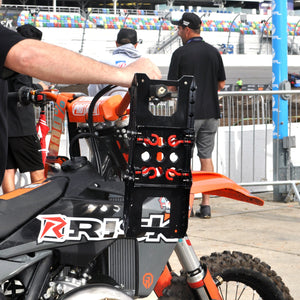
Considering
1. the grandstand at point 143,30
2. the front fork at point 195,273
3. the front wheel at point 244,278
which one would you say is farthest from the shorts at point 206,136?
the grandstand at point 143,30

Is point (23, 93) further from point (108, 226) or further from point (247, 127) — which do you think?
point (247, 127)

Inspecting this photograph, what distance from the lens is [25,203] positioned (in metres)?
2.38

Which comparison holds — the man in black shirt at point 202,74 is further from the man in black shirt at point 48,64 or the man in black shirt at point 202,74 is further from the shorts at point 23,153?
the man in black shirt at point 48,64

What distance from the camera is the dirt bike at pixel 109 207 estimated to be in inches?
91.4

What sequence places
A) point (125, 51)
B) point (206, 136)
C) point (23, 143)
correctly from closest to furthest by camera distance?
point (23, 143) → point (125, 51) → point (206, 136)

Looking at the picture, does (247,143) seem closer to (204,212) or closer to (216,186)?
(204,212)

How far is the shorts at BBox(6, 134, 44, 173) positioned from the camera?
604 centimetres

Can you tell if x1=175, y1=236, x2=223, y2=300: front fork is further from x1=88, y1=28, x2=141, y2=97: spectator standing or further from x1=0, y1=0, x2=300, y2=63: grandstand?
x1=0, y1=0, x2=300, y2=63: grandstand

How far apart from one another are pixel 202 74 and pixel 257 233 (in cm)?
179

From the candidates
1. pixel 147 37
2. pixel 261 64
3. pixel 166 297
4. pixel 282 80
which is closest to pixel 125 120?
pixel 166 297

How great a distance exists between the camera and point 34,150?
20.1 feet

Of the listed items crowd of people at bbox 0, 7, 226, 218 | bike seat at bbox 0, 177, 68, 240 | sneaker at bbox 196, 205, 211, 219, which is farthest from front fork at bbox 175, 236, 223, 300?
sneaker at bbox 196, 205, 211, 219

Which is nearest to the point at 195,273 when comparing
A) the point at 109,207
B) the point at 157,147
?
the point at 109,207

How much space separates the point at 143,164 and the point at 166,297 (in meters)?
0.81
